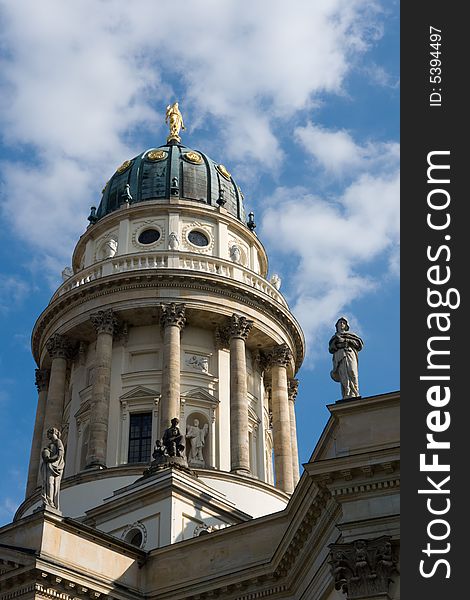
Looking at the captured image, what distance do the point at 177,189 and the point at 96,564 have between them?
77.3 ft

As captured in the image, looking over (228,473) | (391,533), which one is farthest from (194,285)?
(391,533)

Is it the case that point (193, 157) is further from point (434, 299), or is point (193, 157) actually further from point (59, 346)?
point (434, 299)

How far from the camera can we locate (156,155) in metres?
51.4

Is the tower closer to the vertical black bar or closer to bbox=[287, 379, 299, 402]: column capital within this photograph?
bbox=[287, 379, 299, 402]: column capital

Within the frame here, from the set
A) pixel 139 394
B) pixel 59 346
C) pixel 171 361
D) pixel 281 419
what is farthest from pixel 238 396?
pixel 59 346

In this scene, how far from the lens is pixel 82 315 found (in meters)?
44.4

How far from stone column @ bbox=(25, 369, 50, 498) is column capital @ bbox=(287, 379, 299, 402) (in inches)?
454

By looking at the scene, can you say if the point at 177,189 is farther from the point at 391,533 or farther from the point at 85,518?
the point at 391,533

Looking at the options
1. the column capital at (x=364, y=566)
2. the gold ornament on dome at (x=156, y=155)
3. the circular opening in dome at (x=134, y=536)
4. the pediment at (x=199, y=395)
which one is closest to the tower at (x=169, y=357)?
the pediment at (x=199, y=395)

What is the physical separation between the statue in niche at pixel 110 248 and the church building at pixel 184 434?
0.10 m

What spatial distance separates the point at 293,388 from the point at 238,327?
630 centimetres

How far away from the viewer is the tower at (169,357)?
132 ft

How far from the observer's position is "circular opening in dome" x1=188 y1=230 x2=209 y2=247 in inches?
1865

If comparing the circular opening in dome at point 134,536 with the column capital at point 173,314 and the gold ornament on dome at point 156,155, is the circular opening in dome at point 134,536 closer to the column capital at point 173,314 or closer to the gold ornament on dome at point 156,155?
the column capital at point 173,314
